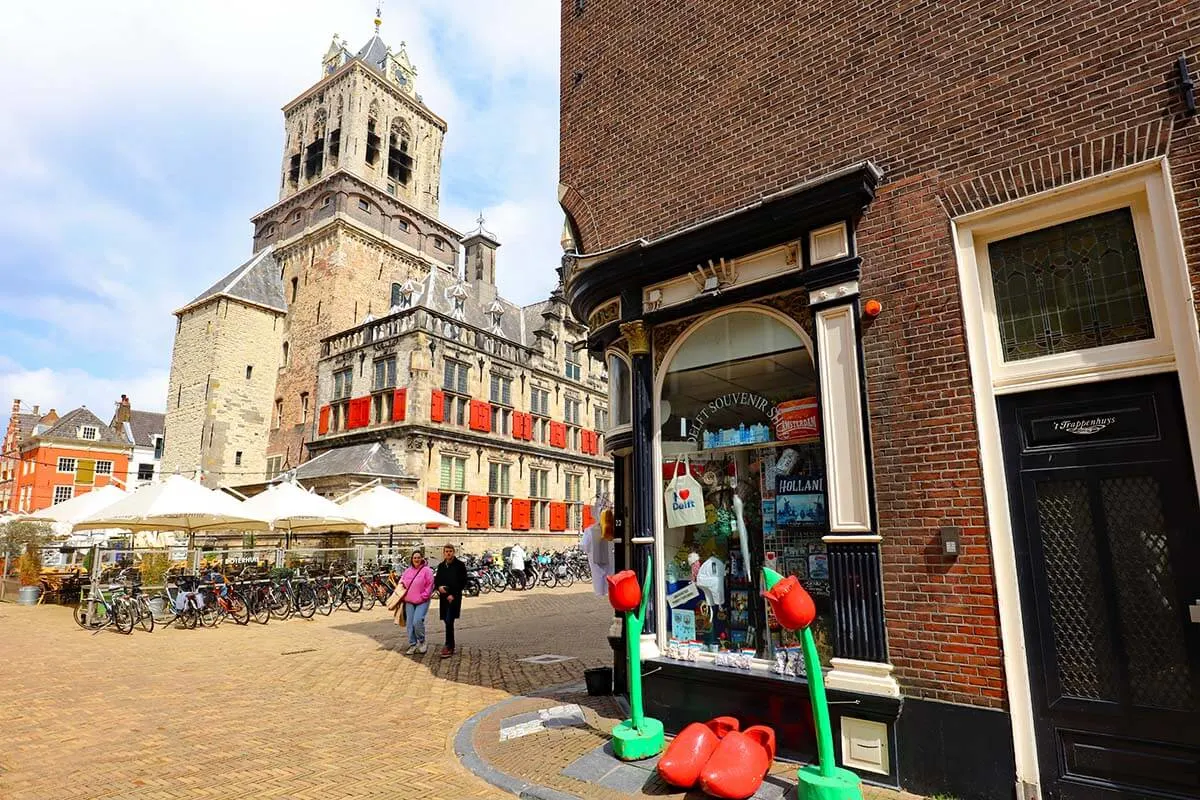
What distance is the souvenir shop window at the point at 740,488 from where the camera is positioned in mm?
5480

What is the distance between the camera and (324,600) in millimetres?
16719

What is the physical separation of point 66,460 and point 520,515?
40.0 meters

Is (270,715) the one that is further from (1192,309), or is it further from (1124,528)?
(1192,309)

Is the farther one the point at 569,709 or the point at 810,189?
the point at 569,709

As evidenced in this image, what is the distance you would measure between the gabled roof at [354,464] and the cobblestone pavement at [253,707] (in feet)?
42.1

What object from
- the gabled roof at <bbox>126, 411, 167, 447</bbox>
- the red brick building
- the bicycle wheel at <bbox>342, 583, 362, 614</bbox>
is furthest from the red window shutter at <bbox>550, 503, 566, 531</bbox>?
the gabled roof at <bbox>126, 411, 167, 447</bbox>

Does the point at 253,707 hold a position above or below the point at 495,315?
below

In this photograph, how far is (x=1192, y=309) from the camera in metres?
3.92

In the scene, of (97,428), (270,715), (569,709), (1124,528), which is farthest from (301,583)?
(97,428)

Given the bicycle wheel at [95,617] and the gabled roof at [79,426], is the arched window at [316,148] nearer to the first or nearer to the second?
the gabled roof at [79,426]

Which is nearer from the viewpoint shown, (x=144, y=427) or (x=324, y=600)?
(x=324, y=600)

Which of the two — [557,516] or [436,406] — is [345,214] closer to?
[436,406]

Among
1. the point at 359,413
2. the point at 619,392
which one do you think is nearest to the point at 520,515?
the point at 359,413

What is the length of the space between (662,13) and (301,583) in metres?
14.7
